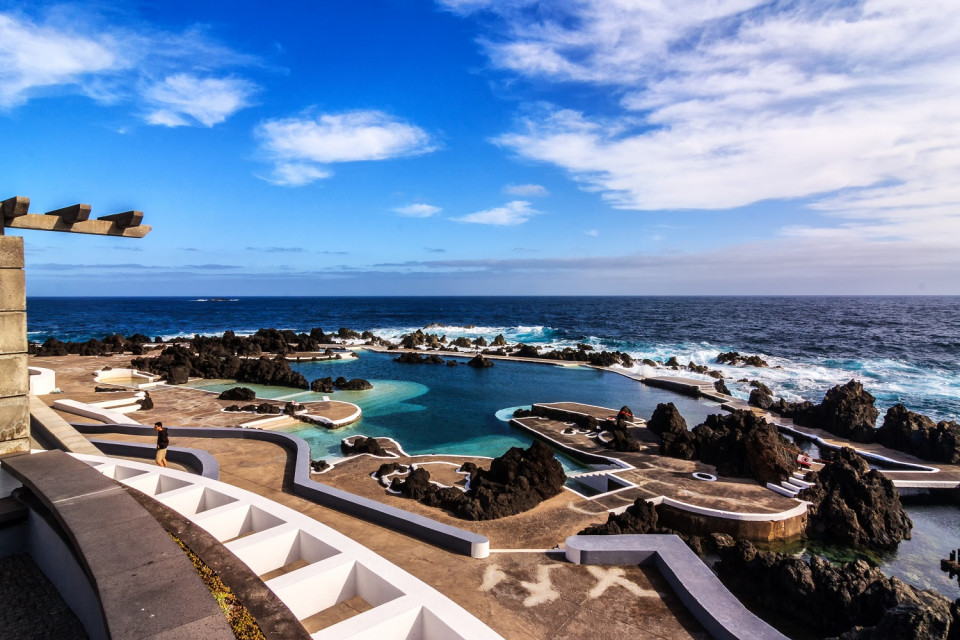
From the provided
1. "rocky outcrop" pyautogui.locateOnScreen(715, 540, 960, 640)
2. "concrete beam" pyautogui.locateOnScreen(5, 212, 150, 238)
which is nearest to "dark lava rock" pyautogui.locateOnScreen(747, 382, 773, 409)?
"rocky outcrop" pyautogui.locateOnScreen(715, 540, 960, 640)

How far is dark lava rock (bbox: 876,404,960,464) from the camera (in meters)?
17.6

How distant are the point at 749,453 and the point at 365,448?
11.1 metres

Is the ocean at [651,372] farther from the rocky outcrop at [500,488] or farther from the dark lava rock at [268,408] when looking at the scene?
the rocky outcrop at [500,488]

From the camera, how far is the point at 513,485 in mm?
11484

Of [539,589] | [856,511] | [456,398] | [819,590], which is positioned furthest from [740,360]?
[539,589]

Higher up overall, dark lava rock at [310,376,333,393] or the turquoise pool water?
dark lava rock at [310,376,333,393]

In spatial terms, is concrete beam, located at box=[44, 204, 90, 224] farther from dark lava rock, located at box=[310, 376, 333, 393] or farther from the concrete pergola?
dark lava rock, located at box=[310, 376, 333, 393]

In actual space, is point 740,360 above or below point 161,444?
below

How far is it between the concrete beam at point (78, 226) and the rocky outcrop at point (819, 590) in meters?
11.5

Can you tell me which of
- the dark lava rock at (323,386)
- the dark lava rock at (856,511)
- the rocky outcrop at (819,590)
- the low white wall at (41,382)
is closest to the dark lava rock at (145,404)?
the low white wall at (41,382)

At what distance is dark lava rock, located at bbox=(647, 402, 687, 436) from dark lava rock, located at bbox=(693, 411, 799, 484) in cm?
122

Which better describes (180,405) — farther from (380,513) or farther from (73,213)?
(73,213)

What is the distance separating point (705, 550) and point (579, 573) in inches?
241

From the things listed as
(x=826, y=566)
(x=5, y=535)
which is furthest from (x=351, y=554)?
(x=826, y=566)
